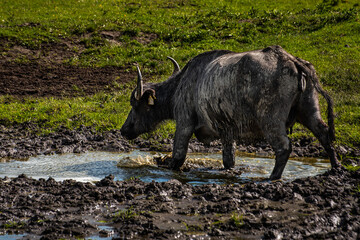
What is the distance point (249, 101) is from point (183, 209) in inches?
87.2

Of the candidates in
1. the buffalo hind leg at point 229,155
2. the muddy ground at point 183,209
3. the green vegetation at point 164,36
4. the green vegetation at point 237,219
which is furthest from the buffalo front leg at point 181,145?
the green vegetation at point 237,219

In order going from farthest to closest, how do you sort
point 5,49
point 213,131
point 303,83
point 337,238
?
point 5,49, point 213,131, point 303,83, point 337,238

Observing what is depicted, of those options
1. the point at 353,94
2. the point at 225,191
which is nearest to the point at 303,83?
the point at 225,191

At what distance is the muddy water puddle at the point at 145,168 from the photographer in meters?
8.34

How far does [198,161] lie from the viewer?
9.58 metres

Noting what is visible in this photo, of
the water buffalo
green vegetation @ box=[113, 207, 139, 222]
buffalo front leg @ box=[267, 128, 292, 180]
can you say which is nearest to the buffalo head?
the water buffalo

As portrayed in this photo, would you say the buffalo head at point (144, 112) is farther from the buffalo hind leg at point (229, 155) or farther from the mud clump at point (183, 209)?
the mud clump at point (183, 209)

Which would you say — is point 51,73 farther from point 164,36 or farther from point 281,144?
point 281,144

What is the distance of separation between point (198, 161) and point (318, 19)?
1761 centimetres

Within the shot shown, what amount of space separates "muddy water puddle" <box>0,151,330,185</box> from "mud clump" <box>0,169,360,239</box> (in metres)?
1.17

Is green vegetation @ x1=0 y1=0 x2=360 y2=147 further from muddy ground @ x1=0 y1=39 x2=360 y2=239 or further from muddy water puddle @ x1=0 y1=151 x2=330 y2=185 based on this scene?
muddy ground @ x1=0 y1=39 x2=360 y2=239

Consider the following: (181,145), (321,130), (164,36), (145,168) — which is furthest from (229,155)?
(164,36)

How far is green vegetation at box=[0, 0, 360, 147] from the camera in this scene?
44.5 ft

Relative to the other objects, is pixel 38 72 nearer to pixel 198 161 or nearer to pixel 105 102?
pixel 105 102
